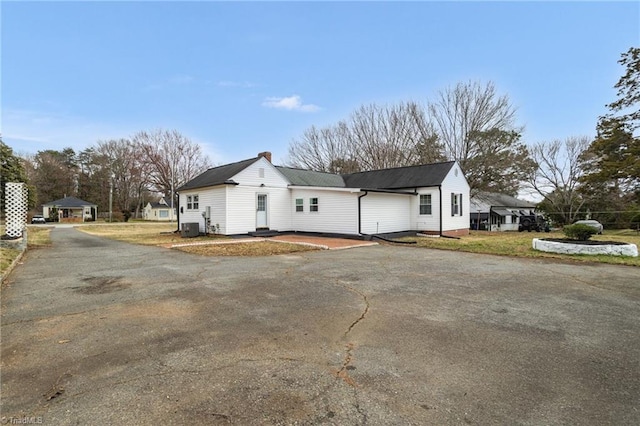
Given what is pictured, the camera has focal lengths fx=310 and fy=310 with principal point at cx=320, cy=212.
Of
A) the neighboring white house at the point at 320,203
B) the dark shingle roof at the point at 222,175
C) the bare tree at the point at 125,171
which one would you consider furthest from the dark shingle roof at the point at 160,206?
the dark shingle roof at the point at 222,175

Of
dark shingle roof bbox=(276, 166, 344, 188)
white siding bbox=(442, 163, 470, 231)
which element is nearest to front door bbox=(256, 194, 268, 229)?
dark shingle roof bbox=(276, 166, 344, 188)

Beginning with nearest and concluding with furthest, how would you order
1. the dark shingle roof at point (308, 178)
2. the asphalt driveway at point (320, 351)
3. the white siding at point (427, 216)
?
the asphalt driveway at point (320, 351) < the white siding at point (427, 216) < the dark shingle roof at point (308, 178)

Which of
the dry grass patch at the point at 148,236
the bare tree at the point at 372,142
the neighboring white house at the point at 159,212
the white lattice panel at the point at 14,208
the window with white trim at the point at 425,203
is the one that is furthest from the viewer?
the neighboring white house at the point at 159,212

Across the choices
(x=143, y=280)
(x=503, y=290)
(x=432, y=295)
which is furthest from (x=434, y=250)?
(x=143, y=280)

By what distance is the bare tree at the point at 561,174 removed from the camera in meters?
29.1

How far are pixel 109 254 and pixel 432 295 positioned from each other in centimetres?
1049

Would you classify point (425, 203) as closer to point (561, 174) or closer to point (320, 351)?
point (320, 351)

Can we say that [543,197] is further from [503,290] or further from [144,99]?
[144,99]

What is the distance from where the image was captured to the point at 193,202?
1881cm

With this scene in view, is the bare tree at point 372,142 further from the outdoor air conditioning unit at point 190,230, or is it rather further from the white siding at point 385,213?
the outdoor air conditioning unit at point 190,230

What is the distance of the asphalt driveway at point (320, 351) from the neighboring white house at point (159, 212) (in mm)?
46024

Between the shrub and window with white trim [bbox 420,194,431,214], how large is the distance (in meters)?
7.12

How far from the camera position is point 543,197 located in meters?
32.5

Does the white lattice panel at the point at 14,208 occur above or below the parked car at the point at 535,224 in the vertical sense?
above
